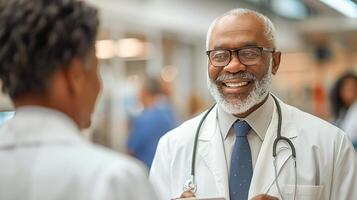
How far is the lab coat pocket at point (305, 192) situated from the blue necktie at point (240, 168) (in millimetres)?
124

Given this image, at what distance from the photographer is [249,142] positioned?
2180 millimetres

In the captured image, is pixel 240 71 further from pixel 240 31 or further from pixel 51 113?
pixel 51 113

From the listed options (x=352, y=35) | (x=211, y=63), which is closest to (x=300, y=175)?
(x=211, y=63)

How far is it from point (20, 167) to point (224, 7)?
10122 mm

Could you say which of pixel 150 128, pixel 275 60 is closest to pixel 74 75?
pixel 275 60

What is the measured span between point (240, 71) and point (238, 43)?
9 cm

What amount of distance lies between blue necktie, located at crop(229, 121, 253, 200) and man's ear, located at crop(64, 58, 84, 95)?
95cm

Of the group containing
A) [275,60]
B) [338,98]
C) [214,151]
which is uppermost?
[275,60]

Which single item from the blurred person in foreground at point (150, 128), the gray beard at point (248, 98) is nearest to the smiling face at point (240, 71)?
the gray beard at point (248, 98)

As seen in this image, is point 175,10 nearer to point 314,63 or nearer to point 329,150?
point 314,63

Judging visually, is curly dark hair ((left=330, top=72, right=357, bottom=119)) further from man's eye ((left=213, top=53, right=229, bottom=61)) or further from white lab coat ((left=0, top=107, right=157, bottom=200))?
white lab coat ((left=0, top=107, right=157, bottom=200))

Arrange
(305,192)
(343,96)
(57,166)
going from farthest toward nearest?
(343,96) < (305,192) < (57,166)

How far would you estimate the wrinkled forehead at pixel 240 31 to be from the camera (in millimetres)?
2184

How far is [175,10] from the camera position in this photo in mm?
9789
